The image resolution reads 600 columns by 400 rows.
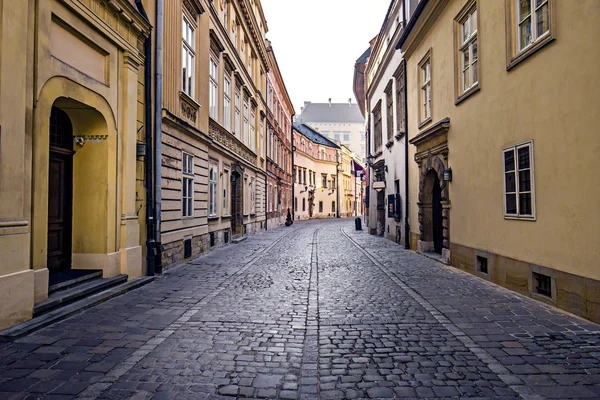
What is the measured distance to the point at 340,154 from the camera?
66.7 meters

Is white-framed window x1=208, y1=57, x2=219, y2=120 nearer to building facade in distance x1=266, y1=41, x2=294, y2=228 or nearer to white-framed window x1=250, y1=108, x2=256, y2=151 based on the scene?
white-framed window x1=250, y1=108, x2=256, y2=151

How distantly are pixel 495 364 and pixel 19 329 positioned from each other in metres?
5.41

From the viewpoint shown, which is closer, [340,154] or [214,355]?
[214,355]

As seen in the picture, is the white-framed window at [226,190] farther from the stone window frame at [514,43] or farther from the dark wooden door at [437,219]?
the stone window frame at [514,43]

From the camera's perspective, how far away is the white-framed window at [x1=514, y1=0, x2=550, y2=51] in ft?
23.3

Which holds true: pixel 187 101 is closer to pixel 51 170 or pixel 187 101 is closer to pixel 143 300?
pixel 51 170

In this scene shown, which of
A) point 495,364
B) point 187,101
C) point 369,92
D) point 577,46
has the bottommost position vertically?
point 495,364

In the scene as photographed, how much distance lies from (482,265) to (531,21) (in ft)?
16.4

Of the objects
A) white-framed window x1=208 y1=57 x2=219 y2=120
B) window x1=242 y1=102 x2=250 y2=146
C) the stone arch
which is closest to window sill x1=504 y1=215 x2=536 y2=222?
the stone arch

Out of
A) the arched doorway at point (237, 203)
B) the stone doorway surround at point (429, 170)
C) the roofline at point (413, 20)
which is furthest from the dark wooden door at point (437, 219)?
the arched doorway at point (237, 203)

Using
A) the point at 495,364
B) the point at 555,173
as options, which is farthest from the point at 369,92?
the point at 495,364

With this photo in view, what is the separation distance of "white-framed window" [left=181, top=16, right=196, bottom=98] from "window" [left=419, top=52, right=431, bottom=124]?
23.9 ft

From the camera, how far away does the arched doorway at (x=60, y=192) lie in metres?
7.84

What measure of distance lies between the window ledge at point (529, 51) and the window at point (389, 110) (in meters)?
11.0
